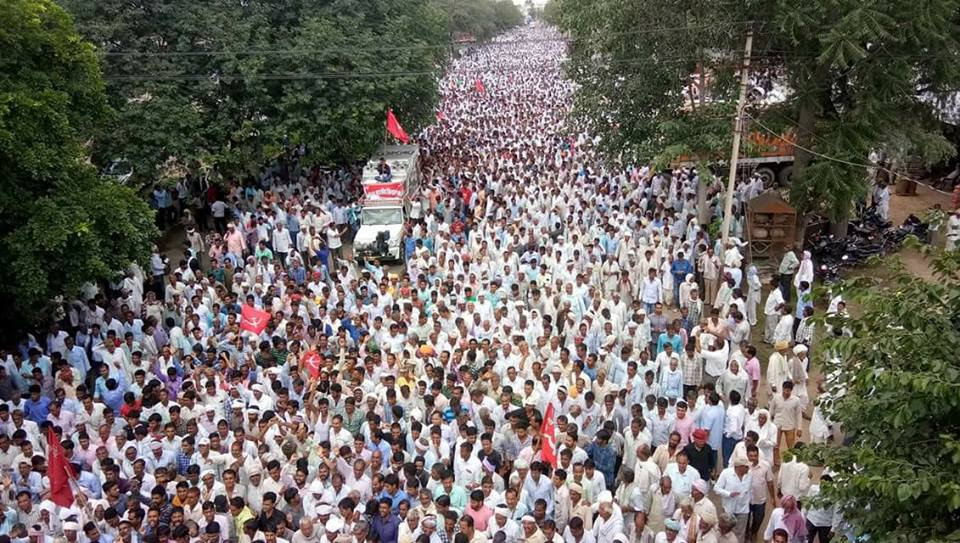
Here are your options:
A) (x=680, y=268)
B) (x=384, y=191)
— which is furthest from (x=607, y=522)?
(x=384, y=191)

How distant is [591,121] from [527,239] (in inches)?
155

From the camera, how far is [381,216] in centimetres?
1647

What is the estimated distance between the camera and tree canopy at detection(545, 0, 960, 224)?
12.1 meters

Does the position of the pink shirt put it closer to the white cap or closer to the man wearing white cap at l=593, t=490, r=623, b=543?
the man wearing white cap at l=593, t=490, r=623, b=543

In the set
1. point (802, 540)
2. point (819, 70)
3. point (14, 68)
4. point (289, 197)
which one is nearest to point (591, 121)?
point (819, 70)

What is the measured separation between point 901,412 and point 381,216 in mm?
13366

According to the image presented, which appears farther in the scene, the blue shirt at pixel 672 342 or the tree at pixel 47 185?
the tree at pixel 47 185

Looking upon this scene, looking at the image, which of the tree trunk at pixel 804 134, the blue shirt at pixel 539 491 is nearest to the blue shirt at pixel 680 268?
the tree trunk at pixel 804 134

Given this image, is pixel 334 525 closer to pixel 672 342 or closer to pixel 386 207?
pixel 672 342

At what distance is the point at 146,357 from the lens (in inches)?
411

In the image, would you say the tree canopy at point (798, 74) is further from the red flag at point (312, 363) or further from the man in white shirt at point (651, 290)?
the red flag at point (312, 363)

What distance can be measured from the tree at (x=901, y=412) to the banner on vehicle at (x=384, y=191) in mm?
12846

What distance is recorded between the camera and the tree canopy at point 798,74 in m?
12.1

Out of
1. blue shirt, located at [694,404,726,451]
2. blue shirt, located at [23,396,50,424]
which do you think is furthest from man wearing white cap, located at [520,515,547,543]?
blue shirt, located at [23,396,50,424]
